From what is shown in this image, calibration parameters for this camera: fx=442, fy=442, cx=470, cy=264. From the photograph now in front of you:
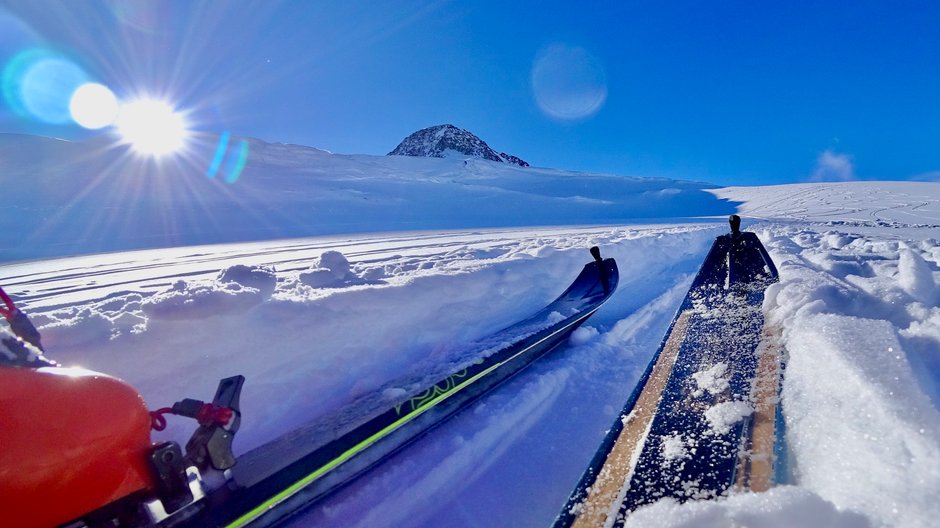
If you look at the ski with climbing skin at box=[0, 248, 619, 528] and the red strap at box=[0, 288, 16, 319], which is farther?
the red strap at box=[0, 288, 16, 319]

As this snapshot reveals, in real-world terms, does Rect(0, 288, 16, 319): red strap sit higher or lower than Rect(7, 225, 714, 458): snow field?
higher

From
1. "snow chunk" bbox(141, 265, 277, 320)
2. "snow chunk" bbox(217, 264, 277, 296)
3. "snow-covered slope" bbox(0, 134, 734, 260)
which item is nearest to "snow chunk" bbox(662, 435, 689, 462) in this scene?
"snow chunk" bbox(141, 265, 277, 320)

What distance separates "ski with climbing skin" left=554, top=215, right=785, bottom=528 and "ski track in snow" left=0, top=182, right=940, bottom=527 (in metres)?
0.09

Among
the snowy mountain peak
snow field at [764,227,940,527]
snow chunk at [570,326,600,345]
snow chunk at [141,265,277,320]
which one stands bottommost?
snow chunk at [570,326,600,345]

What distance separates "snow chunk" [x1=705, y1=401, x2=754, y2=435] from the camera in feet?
6.26

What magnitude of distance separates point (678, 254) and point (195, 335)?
8.63 meters

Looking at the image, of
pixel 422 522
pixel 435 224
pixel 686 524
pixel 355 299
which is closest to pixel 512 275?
pixel 355 299

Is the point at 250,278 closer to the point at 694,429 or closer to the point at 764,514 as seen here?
the point at 694,429

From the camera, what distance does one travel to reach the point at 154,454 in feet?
4.84

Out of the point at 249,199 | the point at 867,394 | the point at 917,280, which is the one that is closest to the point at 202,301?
the point at 867,394

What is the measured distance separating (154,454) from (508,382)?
84.3 inches

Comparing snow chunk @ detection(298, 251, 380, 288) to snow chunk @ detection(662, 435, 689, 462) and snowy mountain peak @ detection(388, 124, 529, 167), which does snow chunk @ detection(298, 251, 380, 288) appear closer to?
snow chunk @ detection(662, 435, 689, 462)

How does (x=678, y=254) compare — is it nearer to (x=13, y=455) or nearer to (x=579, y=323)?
(x=579, y=323)

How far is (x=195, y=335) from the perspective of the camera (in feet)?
9.11
